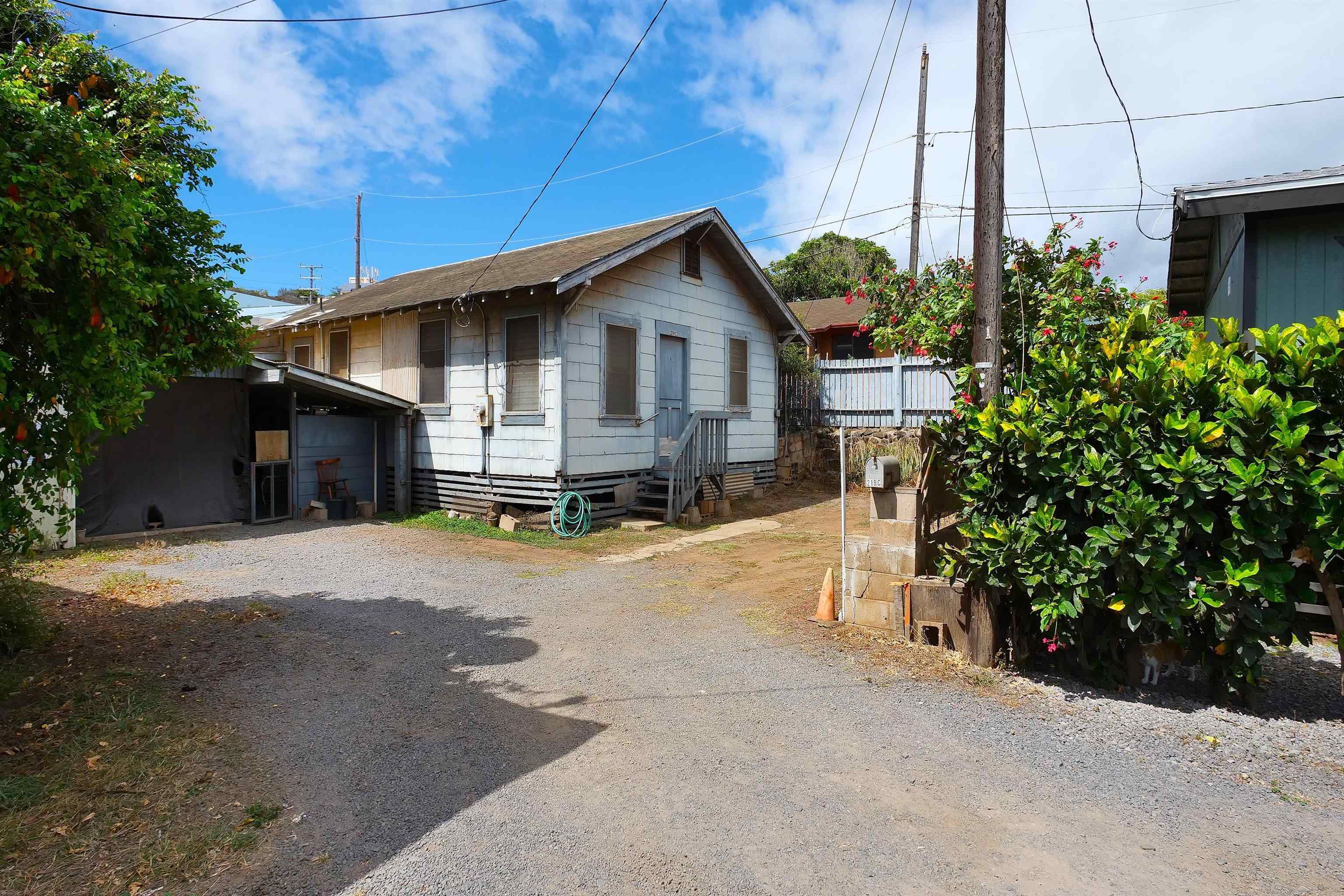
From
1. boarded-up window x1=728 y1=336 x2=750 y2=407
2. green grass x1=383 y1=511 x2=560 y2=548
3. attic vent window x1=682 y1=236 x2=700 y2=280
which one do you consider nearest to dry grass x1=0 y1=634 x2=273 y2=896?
green grass x1=383 y1=511 x2=560 y2=548

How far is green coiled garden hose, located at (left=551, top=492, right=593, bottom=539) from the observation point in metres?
11.6

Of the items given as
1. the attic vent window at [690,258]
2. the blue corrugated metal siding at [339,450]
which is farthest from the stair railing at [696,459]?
the blue corrugated metal siding at [339,450]

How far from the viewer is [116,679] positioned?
4.96m

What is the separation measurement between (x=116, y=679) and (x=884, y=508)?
571 centimetres

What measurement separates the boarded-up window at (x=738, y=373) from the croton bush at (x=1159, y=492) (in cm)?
1035

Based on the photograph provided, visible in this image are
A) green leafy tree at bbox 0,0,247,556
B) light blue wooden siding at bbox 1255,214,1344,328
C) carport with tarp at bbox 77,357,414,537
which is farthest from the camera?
carport with tarp at bbox 77,357,414,537

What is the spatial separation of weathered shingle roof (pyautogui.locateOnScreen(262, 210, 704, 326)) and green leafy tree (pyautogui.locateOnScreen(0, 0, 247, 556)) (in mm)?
6399

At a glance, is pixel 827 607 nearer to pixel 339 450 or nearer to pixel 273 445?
pixel 273 445

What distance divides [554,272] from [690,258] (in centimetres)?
374

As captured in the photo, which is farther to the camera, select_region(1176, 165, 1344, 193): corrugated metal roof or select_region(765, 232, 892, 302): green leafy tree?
select_region(765, 232, 892, 302): green leafy tree

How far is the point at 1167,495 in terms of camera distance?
442cm

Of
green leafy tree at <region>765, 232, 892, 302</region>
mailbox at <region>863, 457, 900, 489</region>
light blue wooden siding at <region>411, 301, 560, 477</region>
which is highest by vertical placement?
green leafy tree at <region>765, 232, 892, 302</region>

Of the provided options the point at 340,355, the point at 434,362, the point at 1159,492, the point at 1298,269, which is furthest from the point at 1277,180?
the point at 340,355

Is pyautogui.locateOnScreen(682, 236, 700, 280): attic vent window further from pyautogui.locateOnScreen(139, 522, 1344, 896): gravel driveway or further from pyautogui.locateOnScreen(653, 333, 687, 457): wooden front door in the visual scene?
pyautogui.locateOnScreen(139, 522, 1344, 896): gravel driveway
